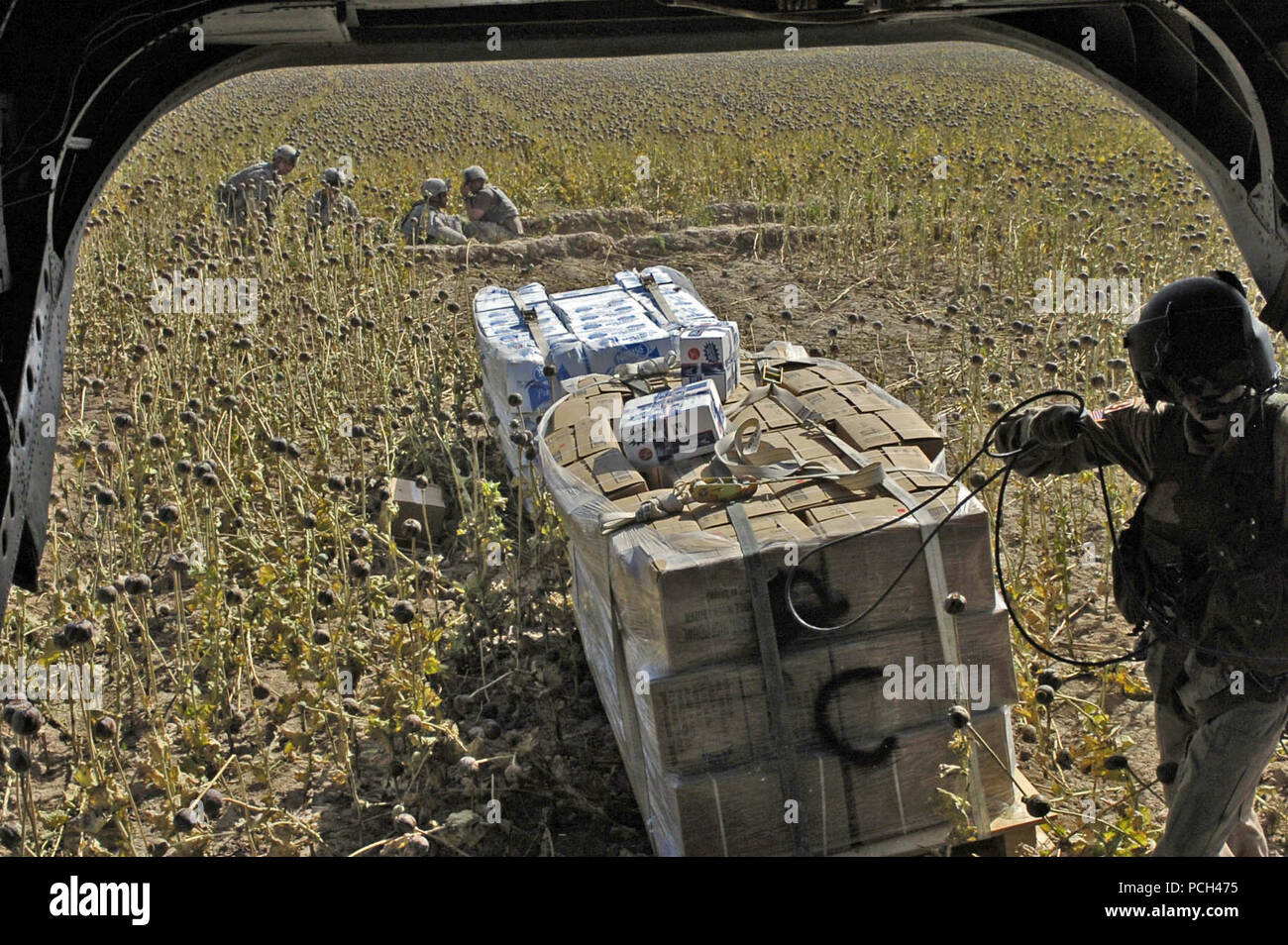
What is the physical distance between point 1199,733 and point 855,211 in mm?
10428

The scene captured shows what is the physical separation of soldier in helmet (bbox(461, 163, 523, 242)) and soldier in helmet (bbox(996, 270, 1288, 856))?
35.6 ft

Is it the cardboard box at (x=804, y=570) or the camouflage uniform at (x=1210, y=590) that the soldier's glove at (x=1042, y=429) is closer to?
the camouflage uniform at (x=1210, y=590)

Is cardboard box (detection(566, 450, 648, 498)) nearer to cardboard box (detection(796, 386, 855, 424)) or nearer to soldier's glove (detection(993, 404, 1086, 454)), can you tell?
cardboard box (detection(796, 386, 855, 424))

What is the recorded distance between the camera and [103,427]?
7.67 meters

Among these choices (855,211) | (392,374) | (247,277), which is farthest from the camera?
(855,211)

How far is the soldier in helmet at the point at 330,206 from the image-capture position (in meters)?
10.7

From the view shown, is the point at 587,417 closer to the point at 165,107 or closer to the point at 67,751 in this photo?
the point at 165,107

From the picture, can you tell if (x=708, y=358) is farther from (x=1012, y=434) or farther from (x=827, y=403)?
(x=1012, y=434)

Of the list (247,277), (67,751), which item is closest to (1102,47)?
(67,751)

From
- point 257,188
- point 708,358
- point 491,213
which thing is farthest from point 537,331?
point 491,213

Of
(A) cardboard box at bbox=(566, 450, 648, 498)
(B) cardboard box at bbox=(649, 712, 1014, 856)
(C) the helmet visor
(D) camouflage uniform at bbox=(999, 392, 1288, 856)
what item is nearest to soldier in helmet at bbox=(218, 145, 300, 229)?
(A) cardboard box at bbox=(566, 450, 648, 498)

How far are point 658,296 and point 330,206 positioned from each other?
4.68m

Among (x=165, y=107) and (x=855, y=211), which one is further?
(x=855, y=211)

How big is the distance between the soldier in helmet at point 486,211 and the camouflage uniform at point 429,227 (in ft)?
1.47
